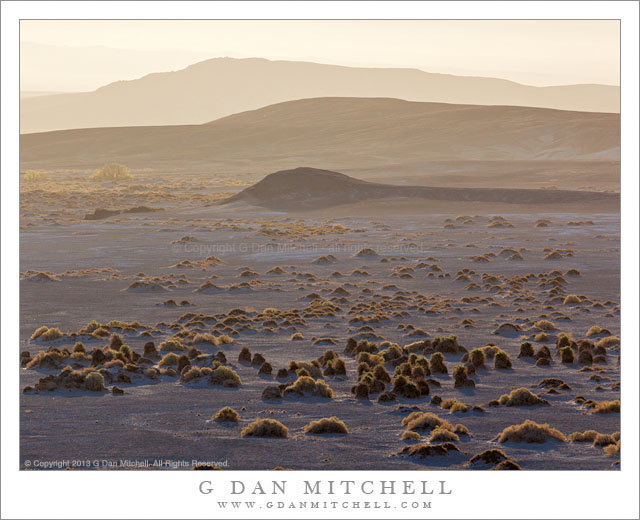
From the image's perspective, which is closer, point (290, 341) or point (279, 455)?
point (279, 455)

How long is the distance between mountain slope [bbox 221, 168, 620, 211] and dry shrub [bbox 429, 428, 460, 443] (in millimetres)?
55306

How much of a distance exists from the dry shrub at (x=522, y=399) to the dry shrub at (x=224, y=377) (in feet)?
15.6

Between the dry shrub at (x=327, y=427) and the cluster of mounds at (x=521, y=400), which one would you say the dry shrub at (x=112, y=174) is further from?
the dry shrub at (x=327, y=427)

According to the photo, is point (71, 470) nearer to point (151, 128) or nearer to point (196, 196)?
point (196, 196)

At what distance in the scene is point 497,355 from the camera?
61.6 feet

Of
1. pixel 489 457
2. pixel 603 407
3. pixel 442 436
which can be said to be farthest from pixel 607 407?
pixel 489 457

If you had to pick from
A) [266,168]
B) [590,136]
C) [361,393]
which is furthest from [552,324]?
[590,136]

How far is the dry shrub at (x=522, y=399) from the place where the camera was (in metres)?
15.2

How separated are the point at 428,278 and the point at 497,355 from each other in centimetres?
1523

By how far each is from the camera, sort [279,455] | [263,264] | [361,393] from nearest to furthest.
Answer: [279,455], [361,393], [263,264]

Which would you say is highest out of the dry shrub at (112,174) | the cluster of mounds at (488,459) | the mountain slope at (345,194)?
the dry shrub at (112,174)

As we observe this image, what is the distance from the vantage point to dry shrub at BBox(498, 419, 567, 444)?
494 inches

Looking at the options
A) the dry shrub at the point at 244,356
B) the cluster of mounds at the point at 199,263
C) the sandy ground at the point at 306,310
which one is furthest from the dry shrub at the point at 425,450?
the cluster of mounds at the point at 199,263

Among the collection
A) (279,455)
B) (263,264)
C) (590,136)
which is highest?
(590,136)
